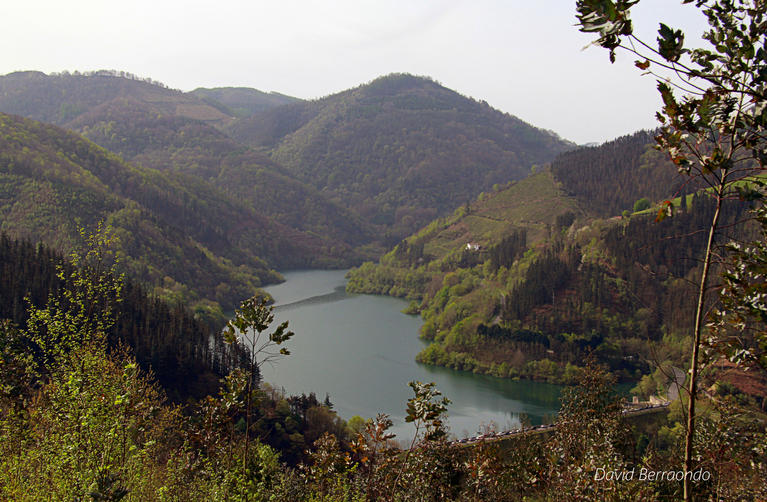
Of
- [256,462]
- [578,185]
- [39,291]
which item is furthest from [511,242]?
[256,462]

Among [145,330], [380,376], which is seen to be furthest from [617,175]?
[145,330]

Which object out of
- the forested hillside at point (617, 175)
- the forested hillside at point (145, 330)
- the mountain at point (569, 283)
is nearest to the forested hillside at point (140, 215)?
the mountain at point (569, 283)

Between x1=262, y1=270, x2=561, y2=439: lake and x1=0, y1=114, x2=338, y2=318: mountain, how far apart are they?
2327 centimetres

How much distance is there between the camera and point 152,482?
11.2 meters

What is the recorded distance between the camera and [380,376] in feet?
219

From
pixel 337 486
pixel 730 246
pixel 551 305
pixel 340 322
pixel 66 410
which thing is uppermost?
pixel 730 246

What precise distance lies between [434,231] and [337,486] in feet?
454

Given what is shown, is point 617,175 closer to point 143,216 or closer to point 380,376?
point 380,376

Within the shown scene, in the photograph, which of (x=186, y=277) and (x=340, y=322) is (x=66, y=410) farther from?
(x=186, y=277)

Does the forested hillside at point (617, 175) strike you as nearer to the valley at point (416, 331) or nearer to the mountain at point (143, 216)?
the valley at point (416, 331)

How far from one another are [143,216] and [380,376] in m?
77.3

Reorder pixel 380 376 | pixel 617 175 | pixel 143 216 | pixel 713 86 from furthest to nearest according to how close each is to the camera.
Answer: pixel 143 216 < pixel 617 175 < pixel 380 376 < pixel 713 86

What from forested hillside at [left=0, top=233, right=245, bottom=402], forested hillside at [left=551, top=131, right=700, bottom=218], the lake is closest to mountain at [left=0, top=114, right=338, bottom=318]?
the lake

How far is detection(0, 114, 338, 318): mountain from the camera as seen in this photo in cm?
9969
